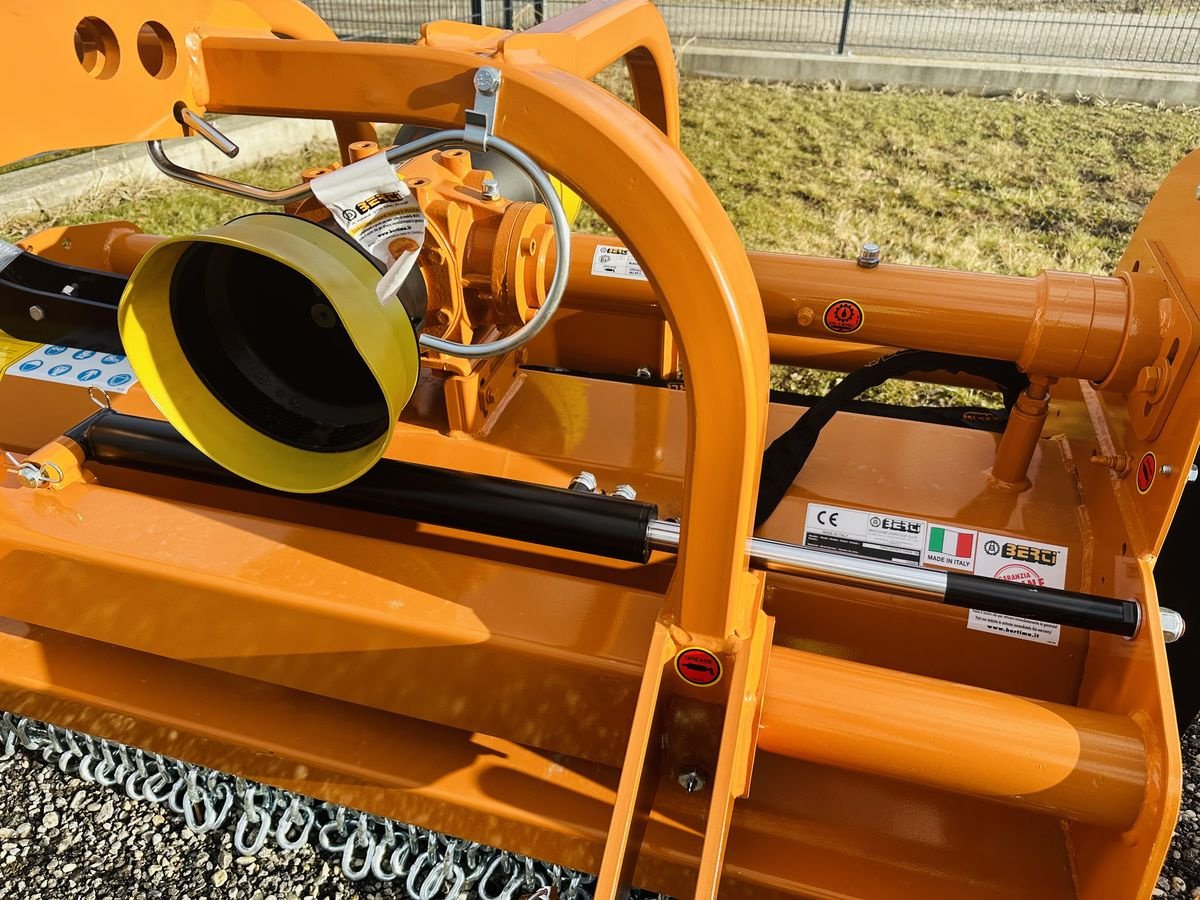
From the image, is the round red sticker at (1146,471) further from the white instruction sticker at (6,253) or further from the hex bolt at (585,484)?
the white instruction sticker at (6,253)

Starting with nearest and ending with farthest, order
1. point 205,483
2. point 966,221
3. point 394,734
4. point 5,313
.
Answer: point 394,734 → point 205,483 → point 5,313 → point 966,221

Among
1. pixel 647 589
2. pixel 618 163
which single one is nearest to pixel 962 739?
pixel 647 589

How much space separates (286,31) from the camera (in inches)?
55.8

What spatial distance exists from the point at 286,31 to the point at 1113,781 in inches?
67.3

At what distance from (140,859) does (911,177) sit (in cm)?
529

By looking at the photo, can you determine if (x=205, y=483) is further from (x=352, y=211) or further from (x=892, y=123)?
(x=892, y=123)

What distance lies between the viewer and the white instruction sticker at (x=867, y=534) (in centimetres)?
164

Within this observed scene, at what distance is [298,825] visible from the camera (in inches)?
73.0

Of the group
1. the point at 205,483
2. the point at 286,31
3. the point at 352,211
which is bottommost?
the point at 205,483

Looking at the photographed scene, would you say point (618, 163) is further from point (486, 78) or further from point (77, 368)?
point (77, 368)

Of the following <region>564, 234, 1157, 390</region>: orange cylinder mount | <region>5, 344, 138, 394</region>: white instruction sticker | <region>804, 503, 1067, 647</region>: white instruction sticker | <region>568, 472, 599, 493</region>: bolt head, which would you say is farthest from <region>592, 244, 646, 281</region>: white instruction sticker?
<region>5, 344, 138, 394</region>: white instruction sticker

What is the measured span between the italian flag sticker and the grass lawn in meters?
1.64

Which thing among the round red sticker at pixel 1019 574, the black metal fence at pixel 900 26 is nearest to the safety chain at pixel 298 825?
the round red sticker at pixel 1019 574

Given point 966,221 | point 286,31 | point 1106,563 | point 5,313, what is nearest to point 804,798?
point 1106,563
